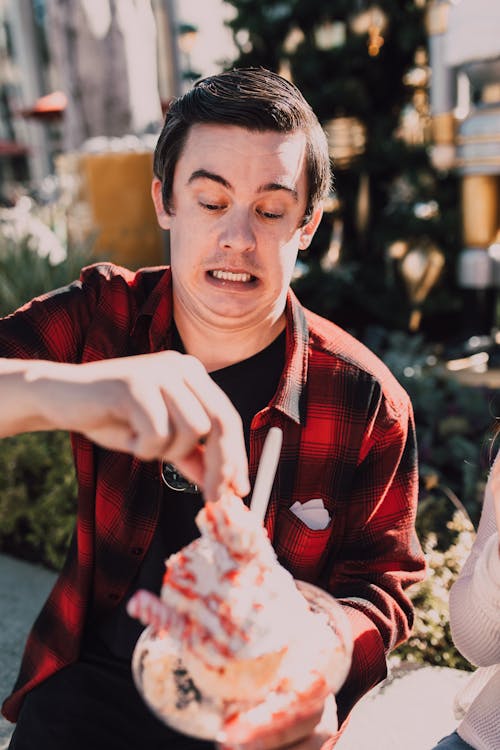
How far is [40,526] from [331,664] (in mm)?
2395

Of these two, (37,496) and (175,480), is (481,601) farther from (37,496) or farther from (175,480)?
(37,496)

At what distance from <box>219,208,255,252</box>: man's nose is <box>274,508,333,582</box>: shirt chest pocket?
23.1 inches

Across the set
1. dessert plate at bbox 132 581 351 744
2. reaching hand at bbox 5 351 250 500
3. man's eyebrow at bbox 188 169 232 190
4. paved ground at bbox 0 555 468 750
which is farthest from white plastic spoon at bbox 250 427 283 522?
paved ground at bbox 0 555 468 750

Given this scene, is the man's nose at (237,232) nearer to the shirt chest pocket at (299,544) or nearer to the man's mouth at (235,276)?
the man's mouth at (235,276)

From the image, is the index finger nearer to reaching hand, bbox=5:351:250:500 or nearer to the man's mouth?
reaching hand, bbox=5:351:250:500

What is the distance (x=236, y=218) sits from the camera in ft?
5.27

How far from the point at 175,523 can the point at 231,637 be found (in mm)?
710

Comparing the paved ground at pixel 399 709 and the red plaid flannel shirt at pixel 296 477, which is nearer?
the red plaid flannel shirt at pixel 296 477

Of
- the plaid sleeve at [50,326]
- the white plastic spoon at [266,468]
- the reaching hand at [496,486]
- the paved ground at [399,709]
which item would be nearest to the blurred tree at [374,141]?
the paved ground at [399,709]

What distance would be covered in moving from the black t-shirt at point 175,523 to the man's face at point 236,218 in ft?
0.42

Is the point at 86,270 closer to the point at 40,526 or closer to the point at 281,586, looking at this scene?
the point at 281,586

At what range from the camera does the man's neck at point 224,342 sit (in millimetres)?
1747

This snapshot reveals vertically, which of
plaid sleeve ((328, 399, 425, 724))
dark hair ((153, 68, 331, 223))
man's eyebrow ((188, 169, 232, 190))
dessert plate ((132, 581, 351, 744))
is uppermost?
dark hair ((153, 68, 331, 223))

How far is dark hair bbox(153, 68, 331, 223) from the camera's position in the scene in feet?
5.31
